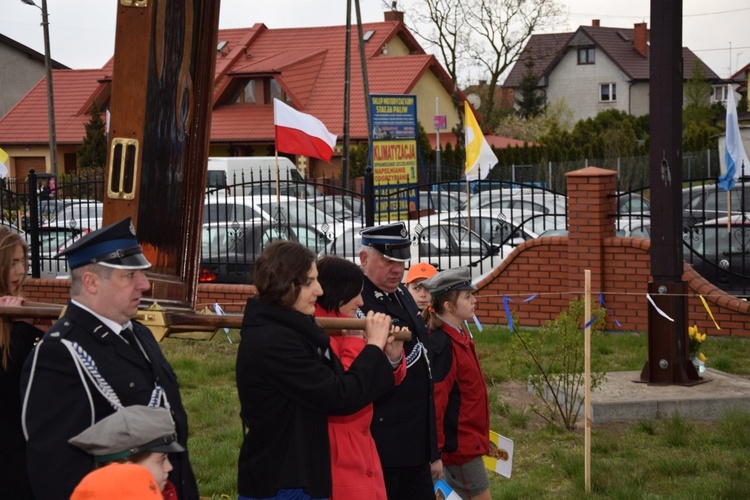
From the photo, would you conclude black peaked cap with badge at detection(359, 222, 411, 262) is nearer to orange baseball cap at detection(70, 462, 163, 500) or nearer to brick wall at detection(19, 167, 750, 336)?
orange baseball cap at detection(70, 462, 163, 500)

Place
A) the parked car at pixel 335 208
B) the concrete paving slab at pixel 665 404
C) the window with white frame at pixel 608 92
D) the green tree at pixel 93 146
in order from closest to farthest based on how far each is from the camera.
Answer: the concrete paving slab at pixel 665 404 → the parked car at pixel 335 208 → the green tree at pixel 93 146 → the window with white frame at pixel 608 92

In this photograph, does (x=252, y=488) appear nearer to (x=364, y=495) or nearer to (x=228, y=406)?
(x=364, y=495)

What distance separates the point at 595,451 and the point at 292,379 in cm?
445

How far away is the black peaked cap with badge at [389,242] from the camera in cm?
531

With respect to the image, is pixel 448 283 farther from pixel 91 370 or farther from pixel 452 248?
pixel 452 248

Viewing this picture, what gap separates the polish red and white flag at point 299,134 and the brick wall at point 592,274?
13.2 ft

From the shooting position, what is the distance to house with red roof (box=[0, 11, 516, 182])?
49156 millimetres

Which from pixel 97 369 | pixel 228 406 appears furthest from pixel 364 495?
pixel 228 406

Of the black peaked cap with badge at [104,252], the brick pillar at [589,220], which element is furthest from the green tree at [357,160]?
the black peaked cap with badge at [104,252]

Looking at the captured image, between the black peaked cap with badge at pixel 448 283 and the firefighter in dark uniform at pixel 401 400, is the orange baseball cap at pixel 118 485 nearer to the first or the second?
the firefighter in dark uniform at pixel 401 400

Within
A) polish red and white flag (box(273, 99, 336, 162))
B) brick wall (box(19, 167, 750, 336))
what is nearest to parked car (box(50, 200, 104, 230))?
brick wall (box(19, 167, 750, 336))

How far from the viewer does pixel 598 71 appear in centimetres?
8338

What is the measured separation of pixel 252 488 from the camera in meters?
4.30

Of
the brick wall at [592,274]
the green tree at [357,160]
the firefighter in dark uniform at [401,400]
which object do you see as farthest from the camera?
the green tree at [357,160]
